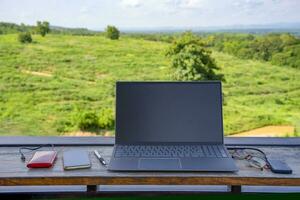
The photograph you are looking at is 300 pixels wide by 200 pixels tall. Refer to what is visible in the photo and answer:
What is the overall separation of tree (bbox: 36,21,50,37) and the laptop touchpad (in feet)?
3.14

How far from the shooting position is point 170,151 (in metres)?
1.62

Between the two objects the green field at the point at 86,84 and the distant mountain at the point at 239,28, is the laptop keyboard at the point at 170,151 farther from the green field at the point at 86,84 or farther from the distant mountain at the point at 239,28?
the distant mountain at the point at 239,28

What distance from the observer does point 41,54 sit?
2.09m

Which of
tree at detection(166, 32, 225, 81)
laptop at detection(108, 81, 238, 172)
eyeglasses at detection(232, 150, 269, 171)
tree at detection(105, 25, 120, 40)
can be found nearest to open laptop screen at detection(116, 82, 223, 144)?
laptop at detection(108, 81, 238, 172)

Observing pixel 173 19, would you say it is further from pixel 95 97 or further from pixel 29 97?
pixel 29 97

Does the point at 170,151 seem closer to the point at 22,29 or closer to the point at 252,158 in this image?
the point at 252,158

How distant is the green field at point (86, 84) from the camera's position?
2.06 meters

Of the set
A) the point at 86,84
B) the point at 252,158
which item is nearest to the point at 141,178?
the point at 252,158

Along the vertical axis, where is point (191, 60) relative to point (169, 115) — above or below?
→ above

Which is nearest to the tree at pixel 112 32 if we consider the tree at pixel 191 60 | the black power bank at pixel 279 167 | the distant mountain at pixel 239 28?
the distant mountain at pixel 239 28

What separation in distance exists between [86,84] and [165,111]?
23.4 inches

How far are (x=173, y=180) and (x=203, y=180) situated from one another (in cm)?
11

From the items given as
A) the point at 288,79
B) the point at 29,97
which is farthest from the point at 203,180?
the point at 29,97

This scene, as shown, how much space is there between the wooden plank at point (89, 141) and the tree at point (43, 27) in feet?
1.83
